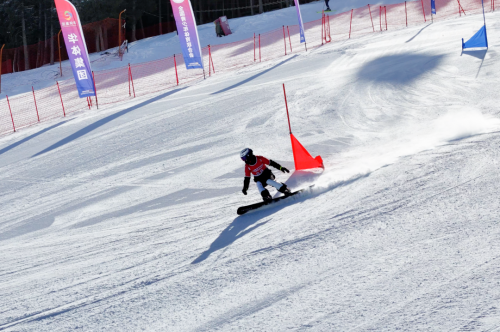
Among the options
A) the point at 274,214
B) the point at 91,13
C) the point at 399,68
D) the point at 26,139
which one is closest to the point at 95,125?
the point at 26,139

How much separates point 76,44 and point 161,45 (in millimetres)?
15776

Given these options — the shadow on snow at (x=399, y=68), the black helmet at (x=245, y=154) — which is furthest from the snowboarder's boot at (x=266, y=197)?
the shadow on snow at (x=399, y=68)

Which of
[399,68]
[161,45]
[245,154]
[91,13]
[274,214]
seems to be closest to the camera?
[274,214]

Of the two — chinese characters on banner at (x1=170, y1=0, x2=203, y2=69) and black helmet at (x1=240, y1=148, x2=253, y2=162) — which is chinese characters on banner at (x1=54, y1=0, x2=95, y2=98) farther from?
black helmet at (x1=240, y1=148, x2=253, y2=162)

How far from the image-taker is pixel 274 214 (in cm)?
785

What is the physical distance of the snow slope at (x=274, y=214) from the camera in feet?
17.9

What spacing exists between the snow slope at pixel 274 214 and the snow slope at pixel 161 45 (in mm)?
14260

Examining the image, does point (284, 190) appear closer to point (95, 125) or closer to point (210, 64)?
point (95, 125)

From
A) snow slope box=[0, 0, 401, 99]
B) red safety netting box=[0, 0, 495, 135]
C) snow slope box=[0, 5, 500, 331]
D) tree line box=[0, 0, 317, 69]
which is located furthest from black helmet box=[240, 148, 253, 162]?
tree line box=[0, 0, 317, 69]

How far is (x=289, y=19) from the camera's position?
31.0 m

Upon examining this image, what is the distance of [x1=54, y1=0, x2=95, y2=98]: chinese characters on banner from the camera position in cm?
1576

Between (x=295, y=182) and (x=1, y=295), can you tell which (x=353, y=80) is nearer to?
(x=295, y=182)

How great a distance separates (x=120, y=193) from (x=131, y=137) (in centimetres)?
359

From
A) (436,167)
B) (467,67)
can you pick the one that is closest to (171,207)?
(436,167)
